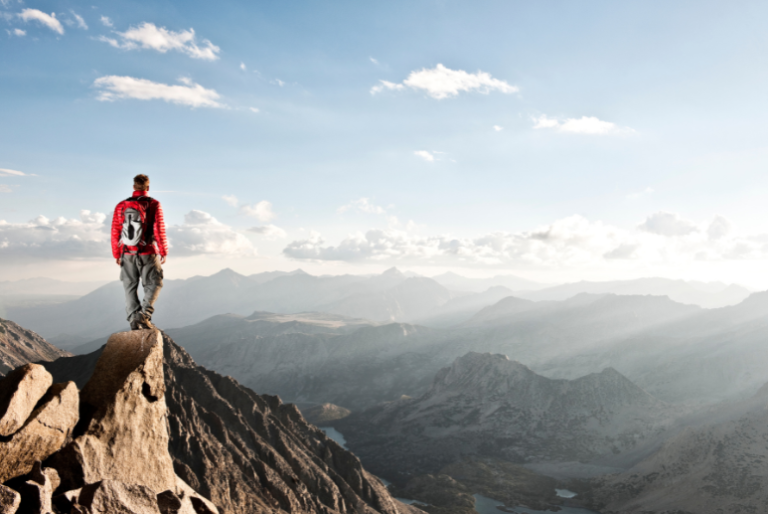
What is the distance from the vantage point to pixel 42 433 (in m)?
12.0

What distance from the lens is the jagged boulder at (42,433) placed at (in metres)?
11.2

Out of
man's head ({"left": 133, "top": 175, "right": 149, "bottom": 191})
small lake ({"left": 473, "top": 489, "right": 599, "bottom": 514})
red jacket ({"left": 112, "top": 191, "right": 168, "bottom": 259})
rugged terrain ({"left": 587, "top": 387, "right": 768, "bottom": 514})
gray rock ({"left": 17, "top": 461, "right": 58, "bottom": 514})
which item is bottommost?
small lake ({"left": 473, "top": 489, "right": 599, "bottom": 514})

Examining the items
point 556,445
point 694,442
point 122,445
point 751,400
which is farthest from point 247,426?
point 751,400

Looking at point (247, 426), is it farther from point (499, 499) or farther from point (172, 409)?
point (499, 499)

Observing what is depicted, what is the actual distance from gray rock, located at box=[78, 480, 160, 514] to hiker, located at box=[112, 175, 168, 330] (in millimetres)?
5312

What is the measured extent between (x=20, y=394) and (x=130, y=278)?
4373 millimetres

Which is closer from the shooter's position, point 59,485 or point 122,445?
point 59,485

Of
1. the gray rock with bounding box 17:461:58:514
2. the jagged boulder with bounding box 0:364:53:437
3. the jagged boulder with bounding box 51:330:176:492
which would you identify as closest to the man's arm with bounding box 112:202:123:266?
the jagged boulder with bounding box 51:330:176:492

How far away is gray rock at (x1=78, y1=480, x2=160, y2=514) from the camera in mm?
10891

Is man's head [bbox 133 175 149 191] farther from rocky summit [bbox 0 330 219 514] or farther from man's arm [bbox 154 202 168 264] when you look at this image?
rocky summit [bbox 0 330 219 514]

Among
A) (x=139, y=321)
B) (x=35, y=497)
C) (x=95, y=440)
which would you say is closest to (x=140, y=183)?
(x=139, y=321)

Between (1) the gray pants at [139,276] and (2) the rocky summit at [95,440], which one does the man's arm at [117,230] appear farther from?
(2) the rocky summit at [95,440]

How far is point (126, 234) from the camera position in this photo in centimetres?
1484

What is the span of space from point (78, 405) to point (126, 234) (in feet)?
17.7
